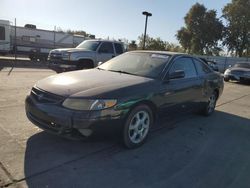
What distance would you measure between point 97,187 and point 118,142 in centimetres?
137

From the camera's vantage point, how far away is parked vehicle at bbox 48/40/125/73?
12164 mm

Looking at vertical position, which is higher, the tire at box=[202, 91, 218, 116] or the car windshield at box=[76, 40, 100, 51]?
the car windshield at box=[76, 40, 100, 51]

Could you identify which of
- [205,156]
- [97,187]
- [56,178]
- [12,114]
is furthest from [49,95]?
[205,156]

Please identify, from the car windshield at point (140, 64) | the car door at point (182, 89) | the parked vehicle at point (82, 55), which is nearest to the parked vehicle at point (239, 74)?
the parked vehicle at point (82, 55)

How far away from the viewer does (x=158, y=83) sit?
498cm

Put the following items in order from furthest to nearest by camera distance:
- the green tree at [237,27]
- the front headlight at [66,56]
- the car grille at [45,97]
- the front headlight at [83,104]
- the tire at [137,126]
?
the green tree at [237,27], the front headlight at [66,56], the tire at [137,126], the car grille at [45,97], the front headlight at [83,104]

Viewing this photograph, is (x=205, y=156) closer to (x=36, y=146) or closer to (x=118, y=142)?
(x=118, y=142)

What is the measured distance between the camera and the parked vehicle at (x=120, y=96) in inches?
157

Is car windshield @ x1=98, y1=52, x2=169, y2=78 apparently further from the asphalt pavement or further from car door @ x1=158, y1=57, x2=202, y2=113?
the asphalt pavement

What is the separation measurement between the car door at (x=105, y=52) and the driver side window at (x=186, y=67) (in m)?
7.04

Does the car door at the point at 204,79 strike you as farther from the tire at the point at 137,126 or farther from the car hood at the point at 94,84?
the tire at the point at 137,126

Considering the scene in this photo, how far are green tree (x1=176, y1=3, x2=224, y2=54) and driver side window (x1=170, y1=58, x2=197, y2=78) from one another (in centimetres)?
3869

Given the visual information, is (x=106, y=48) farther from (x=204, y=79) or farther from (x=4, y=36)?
(x=4, y=36)

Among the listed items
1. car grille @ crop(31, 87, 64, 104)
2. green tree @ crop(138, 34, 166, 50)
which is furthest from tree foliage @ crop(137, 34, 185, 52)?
car grille @ crop(31, 87, 64, 104)
